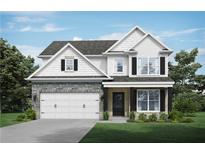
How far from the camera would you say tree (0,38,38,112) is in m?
32.9

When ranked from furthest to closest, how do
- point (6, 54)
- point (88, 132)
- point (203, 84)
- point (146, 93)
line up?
point (203, 84) < point (6, 54) < point (146, 93) < point (88, 132)

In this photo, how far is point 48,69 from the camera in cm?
2584

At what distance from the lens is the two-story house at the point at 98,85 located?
24984 mm

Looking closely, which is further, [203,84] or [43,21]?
[203,84]

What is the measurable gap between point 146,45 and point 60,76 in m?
6.42

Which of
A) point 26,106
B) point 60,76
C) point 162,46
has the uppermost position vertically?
point 162,46

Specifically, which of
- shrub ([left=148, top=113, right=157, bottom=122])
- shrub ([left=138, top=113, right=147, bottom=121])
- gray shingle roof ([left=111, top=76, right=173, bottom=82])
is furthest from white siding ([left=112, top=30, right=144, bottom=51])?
shrub ([left=148, top=113, right=157, bottom=122])

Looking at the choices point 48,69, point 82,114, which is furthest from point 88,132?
point 48,69

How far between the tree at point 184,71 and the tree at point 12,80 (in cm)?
1418

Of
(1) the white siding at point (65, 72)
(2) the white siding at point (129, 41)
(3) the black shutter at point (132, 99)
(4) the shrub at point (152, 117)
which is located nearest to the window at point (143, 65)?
(3) the black shutter at point (132, 99)

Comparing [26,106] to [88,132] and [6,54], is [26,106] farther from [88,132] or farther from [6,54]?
[88,132]

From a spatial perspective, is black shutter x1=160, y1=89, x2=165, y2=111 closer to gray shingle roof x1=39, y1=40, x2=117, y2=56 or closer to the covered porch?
the covered porch

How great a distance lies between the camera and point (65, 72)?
25.8 meters

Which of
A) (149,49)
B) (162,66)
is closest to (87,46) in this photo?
(149,49)
